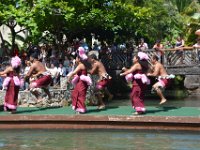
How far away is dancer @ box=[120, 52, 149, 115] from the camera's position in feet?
42.7

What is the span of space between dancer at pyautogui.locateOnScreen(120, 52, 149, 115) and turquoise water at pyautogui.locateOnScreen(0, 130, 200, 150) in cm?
71

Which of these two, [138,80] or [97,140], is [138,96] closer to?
[138,80]

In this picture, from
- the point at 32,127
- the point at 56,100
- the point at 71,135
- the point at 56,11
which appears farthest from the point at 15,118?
the point at 56,11

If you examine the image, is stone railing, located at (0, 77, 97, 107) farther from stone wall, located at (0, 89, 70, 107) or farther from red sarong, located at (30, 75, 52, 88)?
red sarong, located at (30, 75, 52, 88)

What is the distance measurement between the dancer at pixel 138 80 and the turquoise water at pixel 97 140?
708 millimetres

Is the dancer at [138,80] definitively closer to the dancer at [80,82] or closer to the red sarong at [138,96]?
the red sarong at [138,96]

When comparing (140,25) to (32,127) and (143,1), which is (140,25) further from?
(32,127)

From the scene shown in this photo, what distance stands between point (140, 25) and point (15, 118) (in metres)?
12.5

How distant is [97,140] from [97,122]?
3.11 ft

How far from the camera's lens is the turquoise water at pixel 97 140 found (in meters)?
11.1

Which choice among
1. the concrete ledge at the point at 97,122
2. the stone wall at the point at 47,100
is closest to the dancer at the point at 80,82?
the concrete ledge at the point at 97,122

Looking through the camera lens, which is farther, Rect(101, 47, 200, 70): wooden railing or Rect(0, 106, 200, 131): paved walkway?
Rect(101, 47, 200, 70): wooden railing

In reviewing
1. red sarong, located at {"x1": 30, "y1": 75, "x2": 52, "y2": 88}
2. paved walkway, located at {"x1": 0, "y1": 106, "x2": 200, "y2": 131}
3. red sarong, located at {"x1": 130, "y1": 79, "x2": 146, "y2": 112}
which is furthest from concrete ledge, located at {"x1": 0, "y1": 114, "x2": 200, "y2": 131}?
red sarong, located at {"x1": 30, "y1": 75, "x2": 52, "y2": 88}

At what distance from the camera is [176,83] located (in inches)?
1207
